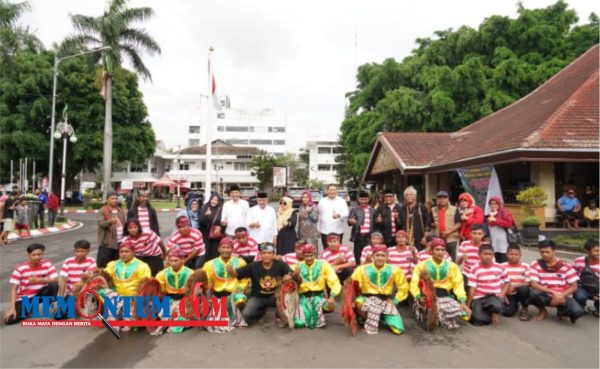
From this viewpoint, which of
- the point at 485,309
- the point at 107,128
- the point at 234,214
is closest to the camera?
the point at 485,309

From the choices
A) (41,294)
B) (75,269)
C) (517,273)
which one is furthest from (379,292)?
(41,294)

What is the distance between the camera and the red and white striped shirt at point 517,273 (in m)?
5.64

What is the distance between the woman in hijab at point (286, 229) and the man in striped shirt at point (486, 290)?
115 inches

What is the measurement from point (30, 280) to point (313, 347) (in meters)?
3.81

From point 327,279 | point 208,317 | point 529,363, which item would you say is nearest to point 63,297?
point 208,317

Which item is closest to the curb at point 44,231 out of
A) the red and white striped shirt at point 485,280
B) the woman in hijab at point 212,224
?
the woman in hijab at point 212,224

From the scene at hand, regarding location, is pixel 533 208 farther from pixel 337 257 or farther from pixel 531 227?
pixel 337 257

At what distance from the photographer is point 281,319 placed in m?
5.05

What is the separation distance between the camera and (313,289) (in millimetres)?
5332

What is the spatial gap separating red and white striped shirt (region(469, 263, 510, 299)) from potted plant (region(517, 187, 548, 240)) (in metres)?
6.69

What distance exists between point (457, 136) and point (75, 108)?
2577cm

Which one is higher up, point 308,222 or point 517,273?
point 308,222

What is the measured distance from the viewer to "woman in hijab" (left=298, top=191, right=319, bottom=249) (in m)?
7.03

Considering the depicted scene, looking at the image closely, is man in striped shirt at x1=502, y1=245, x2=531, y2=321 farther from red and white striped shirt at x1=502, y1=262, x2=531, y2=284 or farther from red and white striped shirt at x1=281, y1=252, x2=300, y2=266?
red and white striped shirt at x1=281, y1=252, x2=300, y2=266
